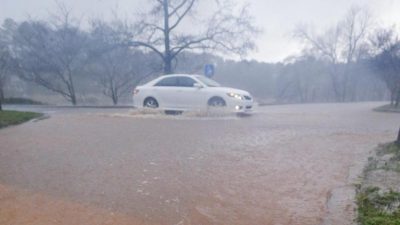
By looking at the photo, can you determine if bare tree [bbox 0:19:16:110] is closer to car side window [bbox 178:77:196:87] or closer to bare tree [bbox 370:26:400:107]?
car side window [bbox 178:77:196:87]

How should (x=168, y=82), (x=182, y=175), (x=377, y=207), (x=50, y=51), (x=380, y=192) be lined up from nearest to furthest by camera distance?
(x=377, y=207), (x=380, y=192), (x=182, y=175), (x=168, y=82), (x=50, y=51)

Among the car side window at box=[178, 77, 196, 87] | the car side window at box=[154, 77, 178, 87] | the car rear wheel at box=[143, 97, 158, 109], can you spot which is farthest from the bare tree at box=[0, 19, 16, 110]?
the car side window at box=[178, 77, 196, 87]

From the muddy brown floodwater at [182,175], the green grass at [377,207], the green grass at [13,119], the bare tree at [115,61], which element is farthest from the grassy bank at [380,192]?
the bare tree at [115,61]

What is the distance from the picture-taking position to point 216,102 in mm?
12211

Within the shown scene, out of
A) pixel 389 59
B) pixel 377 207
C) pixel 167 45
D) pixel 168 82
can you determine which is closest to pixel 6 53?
pixel 167 45

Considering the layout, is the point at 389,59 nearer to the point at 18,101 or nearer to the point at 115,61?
the point at 115,61

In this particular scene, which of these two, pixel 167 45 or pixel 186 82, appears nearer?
pixel 186 82

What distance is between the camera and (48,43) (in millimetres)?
26875

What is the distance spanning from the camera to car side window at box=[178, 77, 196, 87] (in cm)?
1268

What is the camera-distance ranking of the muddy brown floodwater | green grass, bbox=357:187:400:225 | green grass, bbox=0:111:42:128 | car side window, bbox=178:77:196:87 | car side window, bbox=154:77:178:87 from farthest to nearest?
car side window, bbox=154:77:178:87 < car side window, bbox=178:77:196:87 < green grass, bbox=0:111:42:128 < the muddy brown floodwater < green grass, bbox=357:187:400:225

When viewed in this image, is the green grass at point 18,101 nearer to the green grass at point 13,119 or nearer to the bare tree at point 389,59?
the green grass at point 13,119

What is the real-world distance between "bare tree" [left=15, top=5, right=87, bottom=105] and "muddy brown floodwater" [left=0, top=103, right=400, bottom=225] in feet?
62.6

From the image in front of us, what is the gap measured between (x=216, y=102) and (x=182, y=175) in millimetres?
7290

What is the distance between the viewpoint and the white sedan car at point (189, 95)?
39.5 feet
